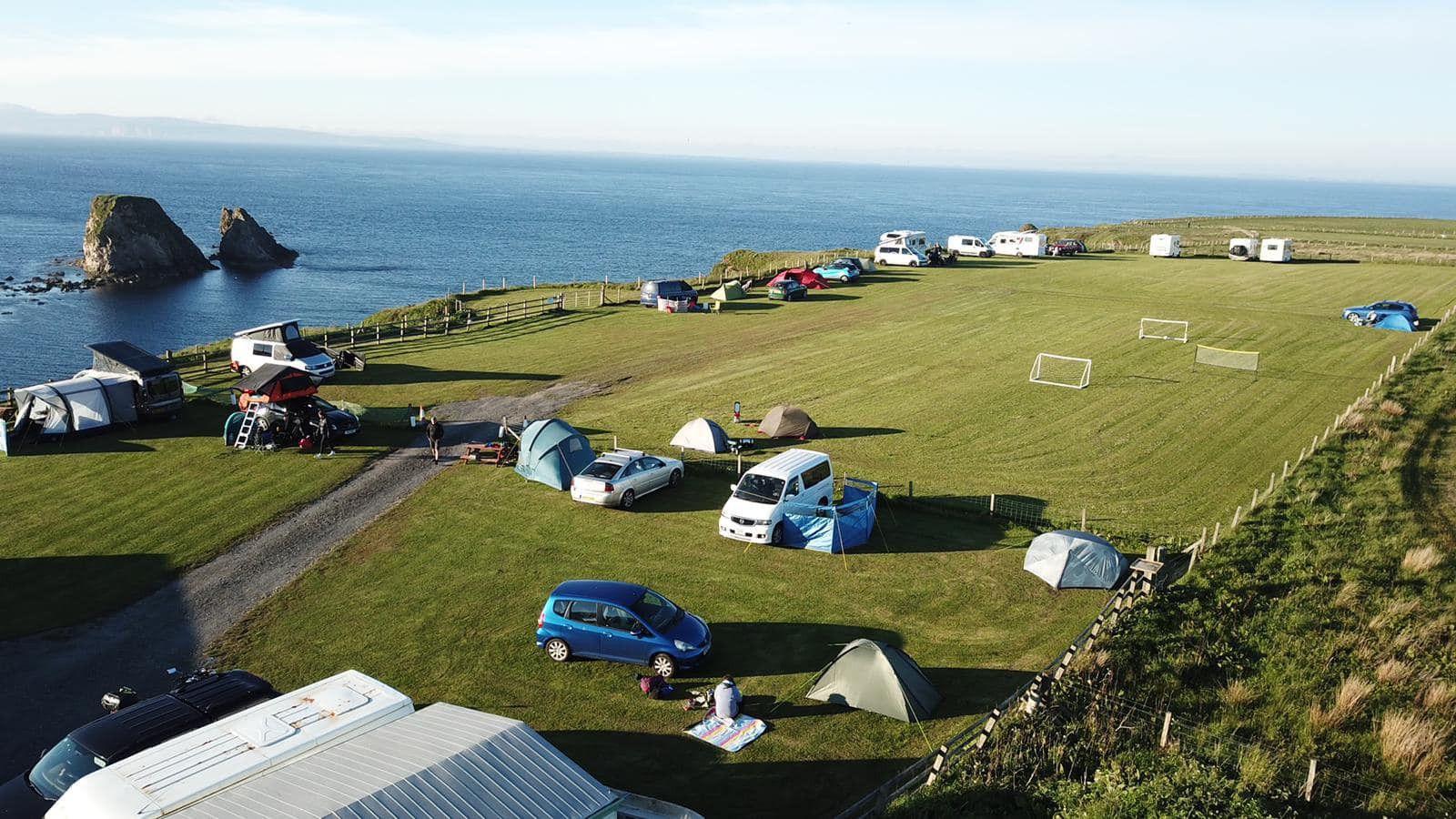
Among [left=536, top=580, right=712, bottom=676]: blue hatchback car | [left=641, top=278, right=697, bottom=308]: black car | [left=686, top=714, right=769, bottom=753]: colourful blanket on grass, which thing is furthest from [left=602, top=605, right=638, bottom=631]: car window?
[left=641, top=278, right=697, bottom=308]: black car

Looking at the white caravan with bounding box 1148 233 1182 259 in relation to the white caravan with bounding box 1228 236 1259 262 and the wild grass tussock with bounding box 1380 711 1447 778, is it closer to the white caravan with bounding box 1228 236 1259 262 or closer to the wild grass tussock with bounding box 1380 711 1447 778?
the white caravan with bounding box 1228 236 1259 262

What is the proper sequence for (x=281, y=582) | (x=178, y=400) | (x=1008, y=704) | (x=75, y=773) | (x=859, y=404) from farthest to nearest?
Result: (x=859, y=404) < (x=178, y=400) < (x=281, y=582) < (x=1008, y=704) < (x=75, y=773)

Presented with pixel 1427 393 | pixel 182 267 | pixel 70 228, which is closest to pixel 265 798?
pixel 1427 393

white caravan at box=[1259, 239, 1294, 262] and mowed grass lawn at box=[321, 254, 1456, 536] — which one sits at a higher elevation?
white caravan at box=[1259, 239, 1294, 262]

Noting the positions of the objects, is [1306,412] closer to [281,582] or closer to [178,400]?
[281,582]

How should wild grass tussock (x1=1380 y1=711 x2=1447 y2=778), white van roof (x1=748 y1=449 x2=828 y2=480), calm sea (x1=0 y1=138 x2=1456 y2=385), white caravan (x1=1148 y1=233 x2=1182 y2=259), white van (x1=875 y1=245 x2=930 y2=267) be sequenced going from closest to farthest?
wild grass tussock (x1=1380 y1=711 x2=1447 y2=778)
white van roof (x1=748 y1=449 x2=828 y2=480)
calm sea (x1=0 y1=138 x2=1456 y2=385)
white van (x1=875 y1=245 x2=930 y2=267)
white caravan (x1=1148 y1=233 x2=1182 y2=259)

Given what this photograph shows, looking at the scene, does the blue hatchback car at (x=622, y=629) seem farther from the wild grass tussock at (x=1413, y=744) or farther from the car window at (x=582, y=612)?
the wild grass tussock at (x=1413, y=744)

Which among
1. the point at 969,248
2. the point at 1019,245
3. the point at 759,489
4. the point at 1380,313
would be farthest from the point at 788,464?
the point at 1019,245

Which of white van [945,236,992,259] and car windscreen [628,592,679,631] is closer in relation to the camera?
car windscreen [628,592,679,631]
